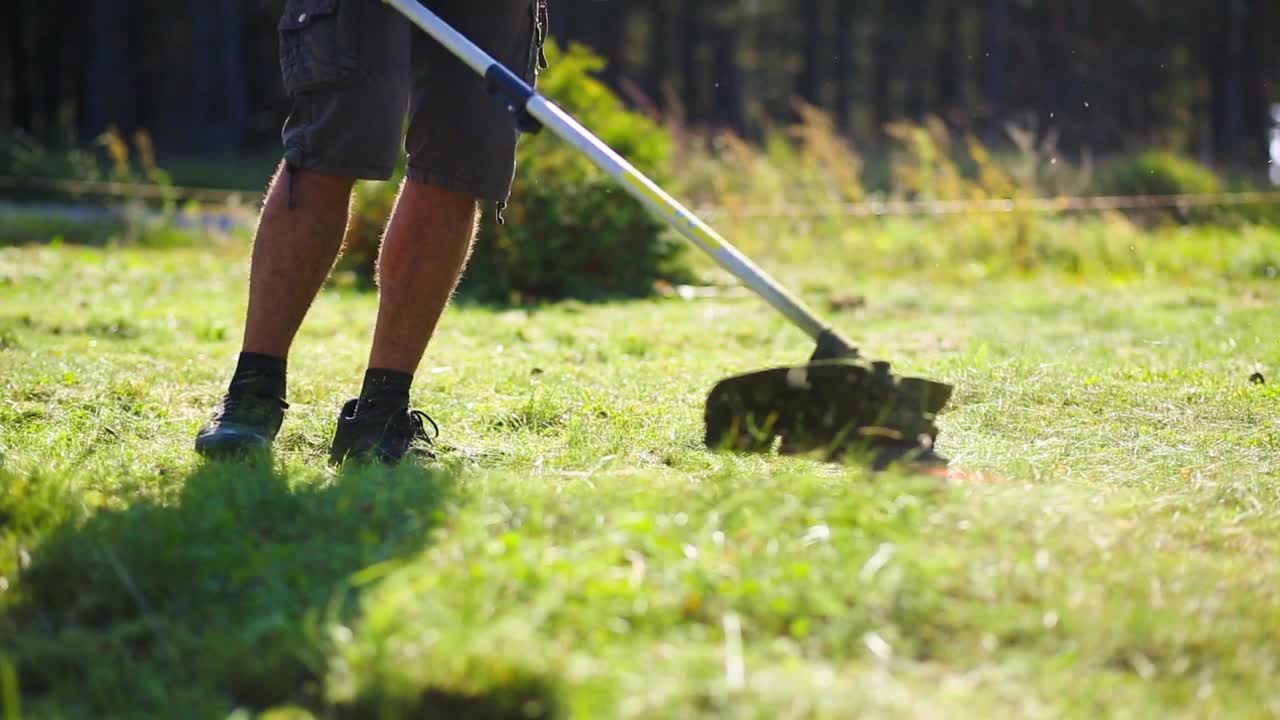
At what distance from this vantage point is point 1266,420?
3.70 m

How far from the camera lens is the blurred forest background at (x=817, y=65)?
25375 millimetres

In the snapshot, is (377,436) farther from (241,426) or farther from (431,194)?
(431,194)

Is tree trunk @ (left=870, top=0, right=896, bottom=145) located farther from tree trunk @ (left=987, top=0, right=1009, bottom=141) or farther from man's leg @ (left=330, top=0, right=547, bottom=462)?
man's leg @ (left=330, top=0, right=547, bottom=462)

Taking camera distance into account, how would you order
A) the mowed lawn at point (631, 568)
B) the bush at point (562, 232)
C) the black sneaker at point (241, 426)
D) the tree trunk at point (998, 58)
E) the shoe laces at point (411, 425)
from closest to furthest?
the mowed lawn at point (631, 568) < the black sneaker at point (241, 426) < the shoe laces at point (411, 425) < the bush at point (562, 232) < the tree trunk at point (998, 58)

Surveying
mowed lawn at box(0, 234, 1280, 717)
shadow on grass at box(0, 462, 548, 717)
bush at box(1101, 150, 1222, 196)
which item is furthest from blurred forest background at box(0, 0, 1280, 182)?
shadow on grass at box(0, 462, 548, 717)

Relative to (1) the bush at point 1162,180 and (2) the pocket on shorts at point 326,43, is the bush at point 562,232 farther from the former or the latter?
(1) the bush at point 1162,180

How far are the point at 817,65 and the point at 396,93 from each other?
3561 centimetres

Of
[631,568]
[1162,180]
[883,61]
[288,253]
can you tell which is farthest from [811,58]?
[631,568]

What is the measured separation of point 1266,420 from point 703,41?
141ft

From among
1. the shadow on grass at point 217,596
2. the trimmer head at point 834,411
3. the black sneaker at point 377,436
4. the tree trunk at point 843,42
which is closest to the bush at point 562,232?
the black sneaker at point 377,436

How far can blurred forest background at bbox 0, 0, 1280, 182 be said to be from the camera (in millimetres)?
25375

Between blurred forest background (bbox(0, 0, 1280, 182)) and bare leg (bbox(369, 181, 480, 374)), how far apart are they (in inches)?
587

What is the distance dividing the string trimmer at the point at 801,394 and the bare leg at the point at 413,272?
385 millimetres

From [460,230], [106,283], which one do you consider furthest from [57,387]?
[106,283]
